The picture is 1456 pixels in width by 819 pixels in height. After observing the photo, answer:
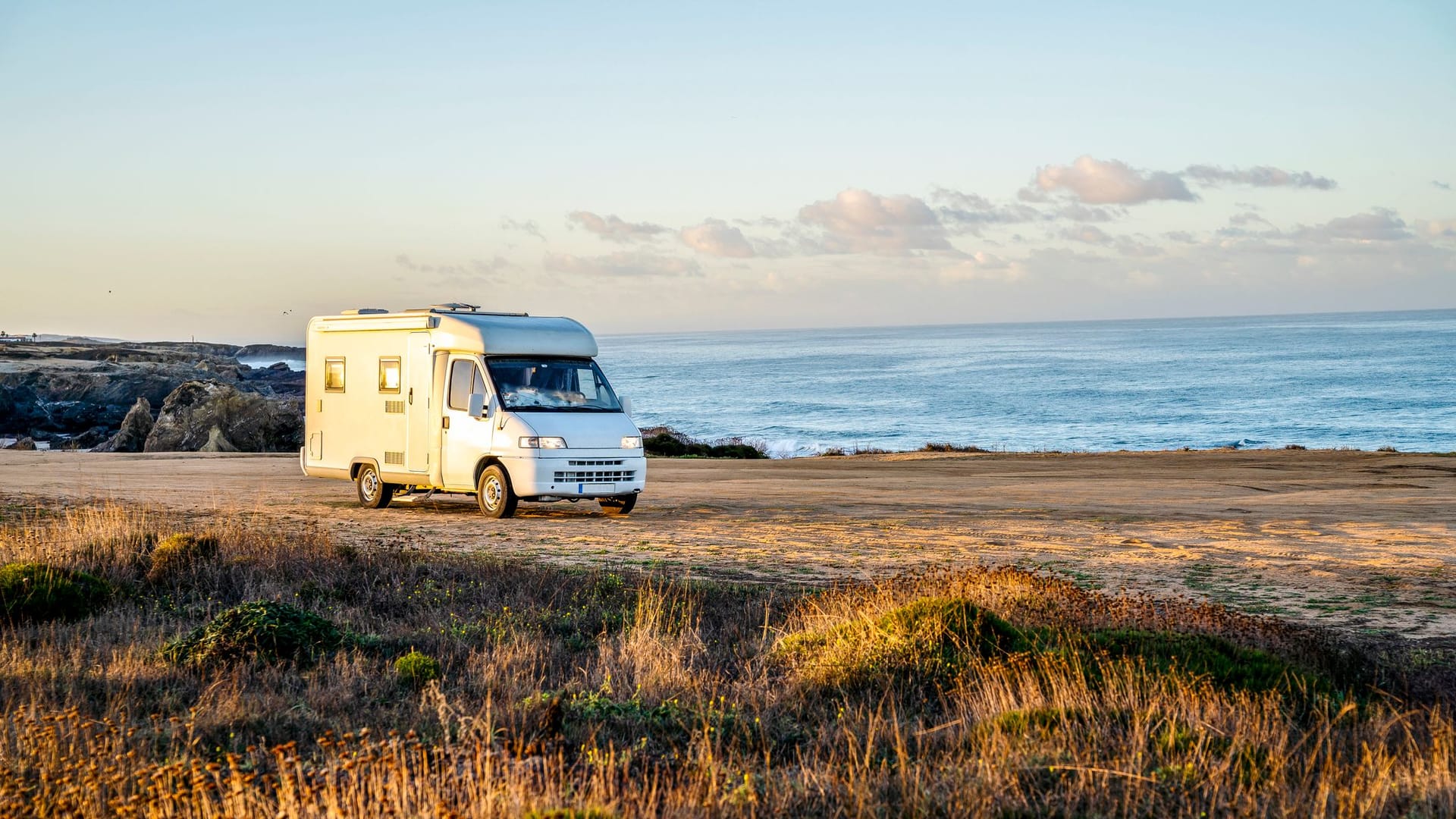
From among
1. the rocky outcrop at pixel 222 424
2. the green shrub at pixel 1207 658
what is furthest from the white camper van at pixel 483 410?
the rocky outcrop at pixel 222 424

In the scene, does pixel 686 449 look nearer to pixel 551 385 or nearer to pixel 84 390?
pixel 551 385

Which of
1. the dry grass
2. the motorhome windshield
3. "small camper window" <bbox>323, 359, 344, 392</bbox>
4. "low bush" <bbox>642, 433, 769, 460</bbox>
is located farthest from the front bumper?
"low bush" <bbox>642, 433, 769, 460</bbox>

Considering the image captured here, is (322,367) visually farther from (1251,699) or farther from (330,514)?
(1251,699)

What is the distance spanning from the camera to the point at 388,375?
18.7m

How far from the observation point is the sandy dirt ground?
1289cm

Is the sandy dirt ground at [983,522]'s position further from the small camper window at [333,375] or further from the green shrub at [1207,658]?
the green shrub at [1207,658]

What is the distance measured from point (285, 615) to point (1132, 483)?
67.7 feet

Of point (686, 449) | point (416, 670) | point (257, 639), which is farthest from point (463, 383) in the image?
point (686, 449)

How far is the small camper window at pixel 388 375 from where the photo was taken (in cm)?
1855

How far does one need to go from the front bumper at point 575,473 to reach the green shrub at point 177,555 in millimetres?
5113

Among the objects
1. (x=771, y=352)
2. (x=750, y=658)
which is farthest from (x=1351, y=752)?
(x=771, y=352)

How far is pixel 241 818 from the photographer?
16.4 feet

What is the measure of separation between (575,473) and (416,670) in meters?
9.23

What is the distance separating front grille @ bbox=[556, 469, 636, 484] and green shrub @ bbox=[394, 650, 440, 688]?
8971mm
